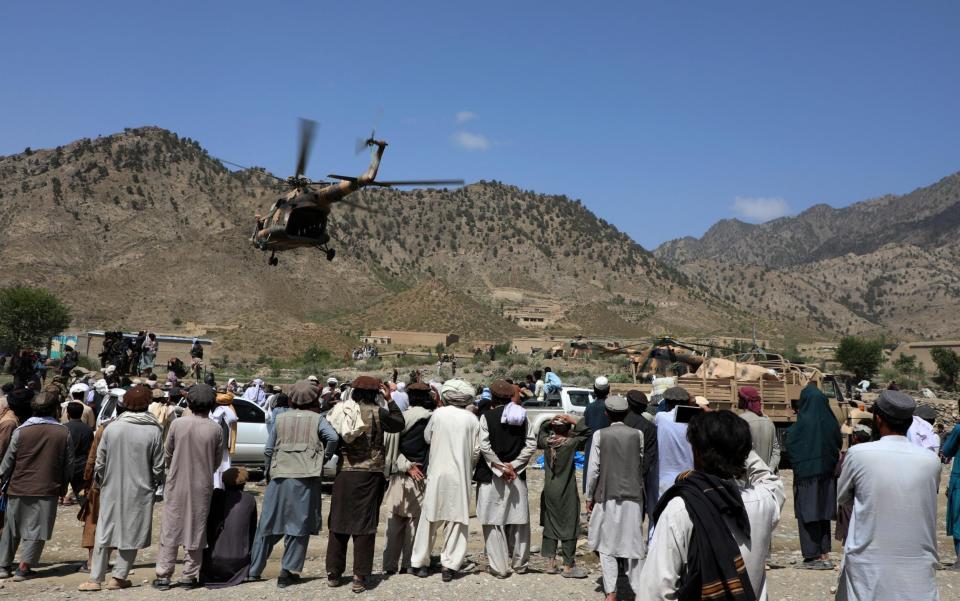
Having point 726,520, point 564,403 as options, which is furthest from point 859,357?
point 726,520

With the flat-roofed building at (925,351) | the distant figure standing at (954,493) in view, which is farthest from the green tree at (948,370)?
the distant figure standing at (954,493)

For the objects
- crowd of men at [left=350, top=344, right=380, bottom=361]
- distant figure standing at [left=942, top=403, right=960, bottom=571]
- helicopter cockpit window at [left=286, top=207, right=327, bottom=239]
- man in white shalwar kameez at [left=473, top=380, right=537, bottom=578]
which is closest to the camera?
man in white shalwar kameez at [left=473, top=380, right=537, bottom=578]

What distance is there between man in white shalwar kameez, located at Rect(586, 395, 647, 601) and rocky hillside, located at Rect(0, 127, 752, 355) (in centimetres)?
4992

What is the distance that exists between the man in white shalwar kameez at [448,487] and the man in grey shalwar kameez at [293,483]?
929mm

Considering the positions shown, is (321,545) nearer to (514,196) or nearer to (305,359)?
(305,359)

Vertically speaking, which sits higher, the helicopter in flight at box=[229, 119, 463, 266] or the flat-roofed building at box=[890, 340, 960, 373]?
the helicopter in flight at box=[229, 119, 463, 266]

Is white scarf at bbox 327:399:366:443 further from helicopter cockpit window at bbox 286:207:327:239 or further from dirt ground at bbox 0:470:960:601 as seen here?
helicopter cockpit window at bbox 286:207:327:239

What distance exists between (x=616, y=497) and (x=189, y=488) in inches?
139

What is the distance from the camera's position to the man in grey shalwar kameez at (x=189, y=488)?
6918mm

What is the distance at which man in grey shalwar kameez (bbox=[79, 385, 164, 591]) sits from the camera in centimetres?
691

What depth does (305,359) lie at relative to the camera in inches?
2009

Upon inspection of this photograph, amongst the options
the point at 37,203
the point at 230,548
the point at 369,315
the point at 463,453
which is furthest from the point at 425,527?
the point at 37,203

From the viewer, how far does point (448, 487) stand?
7359 mm

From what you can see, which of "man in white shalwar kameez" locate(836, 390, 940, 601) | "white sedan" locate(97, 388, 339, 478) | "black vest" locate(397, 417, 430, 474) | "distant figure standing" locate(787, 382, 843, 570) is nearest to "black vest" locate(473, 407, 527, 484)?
"black vest" locate(397, 417, 430, 474)
